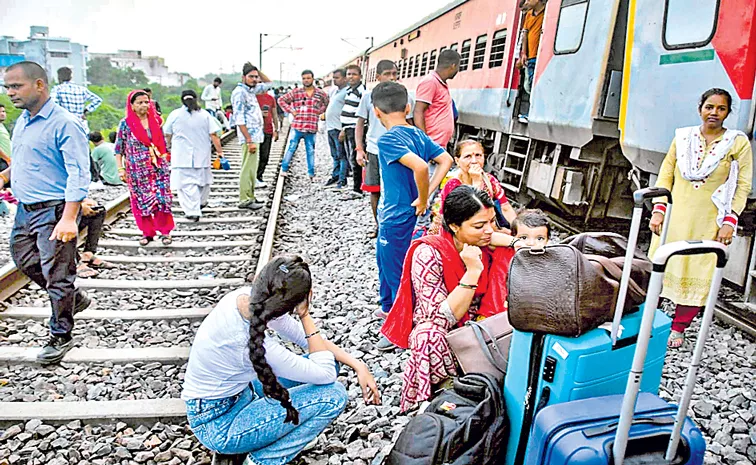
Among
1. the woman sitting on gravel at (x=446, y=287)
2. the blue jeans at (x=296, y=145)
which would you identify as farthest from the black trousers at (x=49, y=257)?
the blue jeans at (x=296, y=145)

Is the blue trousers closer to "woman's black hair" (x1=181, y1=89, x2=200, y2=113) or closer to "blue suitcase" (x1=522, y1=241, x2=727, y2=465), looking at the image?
"blue suitcase" (x1=522, y1=241, x2=727, y2=465)

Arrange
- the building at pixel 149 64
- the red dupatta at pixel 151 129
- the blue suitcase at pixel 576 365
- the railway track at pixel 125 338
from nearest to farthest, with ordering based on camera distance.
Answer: the blue suitcase at pixel 576 365, the railway track at pixel 125 338, the red dupatta at pixel 151 129, the building at pixel 149 64

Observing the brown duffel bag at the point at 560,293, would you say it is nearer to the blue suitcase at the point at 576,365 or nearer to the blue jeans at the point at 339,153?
the blue suitcase at the point at 576,365

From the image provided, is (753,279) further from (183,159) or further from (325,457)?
(183,159)

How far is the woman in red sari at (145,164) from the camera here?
5.75m

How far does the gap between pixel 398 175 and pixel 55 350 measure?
238cm

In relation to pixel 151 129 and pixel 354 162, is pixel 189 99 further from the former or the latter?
pixel 354 162

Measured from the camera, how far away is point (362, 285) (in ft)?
16.4

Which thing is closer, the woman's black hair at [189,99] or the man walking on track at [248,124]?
the woman's black hair at [189,99]

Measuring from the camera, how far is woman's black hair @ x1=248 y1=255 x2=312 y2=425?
2.23m

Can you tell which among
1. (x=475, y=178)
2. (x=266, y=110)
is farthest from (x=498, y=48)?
(x=475, y=178)

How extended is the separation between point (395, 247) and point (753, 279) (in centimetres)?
244

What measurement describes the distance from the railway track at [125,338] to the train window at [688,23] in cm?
375

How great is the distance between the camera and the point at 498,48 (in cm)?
787
